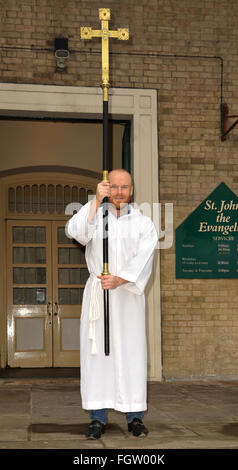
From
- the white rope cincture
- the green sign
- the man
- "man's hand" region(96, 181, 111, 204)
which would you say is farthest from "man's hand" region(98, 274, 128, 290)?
the green sign

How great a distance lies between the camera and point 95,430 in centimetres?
420

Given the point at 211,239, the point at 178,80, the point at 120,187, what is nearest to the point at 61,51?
the point at 178,80

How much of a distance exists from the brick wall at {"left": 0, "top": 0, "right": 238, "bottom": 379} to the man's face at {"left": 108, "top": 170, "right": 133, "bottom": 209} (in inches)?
138

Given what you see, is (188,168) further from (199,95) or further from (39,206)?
(39,206)

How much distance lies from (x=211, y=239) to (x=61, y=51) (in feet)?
9.80

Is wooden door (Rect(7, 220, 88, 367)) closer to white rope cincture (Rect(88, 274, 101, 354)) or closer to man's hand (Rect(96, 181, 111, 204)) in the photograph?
white rope cincture (Rect(88, 274, 101, 354))

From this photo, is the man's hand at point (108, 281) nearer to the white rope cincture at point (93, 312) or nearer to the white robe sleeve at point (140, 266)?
the white robe sleeve at point (140, 266)

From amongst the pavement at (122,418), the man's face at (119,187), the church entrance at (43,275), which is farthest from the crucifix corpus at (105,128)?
the church entrance at (43,275)

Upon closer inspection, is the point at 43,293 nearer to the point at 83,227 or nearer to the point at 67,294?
the point at 67,294

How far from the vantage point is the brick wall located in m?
7.89

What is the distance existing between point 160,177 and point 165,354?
2197mm

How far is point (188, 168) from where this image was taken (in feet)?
26.5
